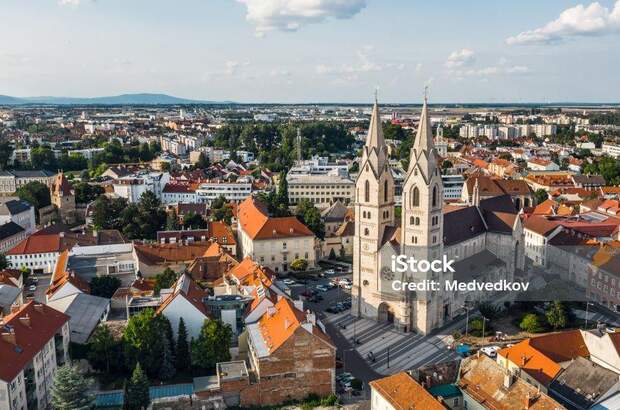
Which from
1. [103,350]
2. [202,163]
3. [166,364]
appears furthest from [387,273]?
[202,163]

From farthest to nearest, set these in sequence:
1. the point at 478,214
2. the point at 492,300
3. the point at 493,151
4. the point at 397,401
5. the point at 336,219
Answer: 1. the point at 493,151
2. the point at 336,219
3. the point at 478,214
4. the point at 492,300
5. the point at 397,401

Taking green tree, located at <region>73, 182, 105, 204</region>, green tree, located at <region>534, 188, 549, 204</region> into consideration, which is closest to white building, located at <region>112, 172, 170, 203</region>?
green tree, located at <region>73, 182, 105, 204</region>

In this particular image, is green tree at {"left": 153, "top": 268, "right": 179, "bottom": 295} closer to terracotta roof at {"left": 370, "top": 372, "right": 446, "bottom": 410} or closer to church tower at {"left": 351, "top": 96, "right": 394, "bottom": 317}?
church tower at {"left": 351, "top": 96, "right": 394, "bottom": 317}

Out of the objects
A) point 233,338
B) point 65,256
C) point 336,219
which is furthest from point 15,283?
point 336,219

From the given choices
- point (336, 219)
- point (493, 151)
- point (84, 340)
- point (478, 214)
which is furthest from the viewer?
point (493, 151)

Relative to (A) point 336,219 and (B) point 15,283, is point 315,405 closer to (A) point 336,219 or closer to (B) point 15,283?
(B) point 15,283

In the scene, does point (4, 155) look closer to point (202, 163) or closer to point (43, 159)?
point (43, 159)

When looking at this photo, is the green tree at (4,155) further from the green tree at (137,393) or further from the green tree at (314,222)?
the green tree at (137,393)
